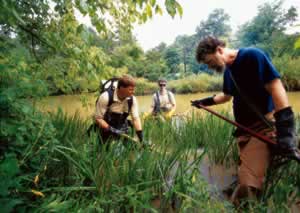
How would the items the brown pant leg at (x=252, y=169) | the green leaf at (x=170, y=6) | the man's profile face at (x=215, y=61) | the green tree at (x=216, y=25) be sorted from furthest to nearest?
the green tree at (x=216, y=25)
the man's profile face at (x=215, y=61)
the brown pant leg at (x=252, y=169)
the green leaf at (x=170, y=6)

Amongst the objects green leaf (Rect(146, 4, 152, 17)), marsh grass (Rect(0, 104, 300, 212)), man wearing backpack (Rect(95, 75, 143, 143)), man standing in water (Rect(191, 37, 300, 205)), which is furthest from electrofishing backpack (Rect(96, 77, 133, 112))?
green leaf (Rect(146, 4, 152, 17))

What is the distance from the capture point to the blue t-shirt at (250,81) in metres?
1.80

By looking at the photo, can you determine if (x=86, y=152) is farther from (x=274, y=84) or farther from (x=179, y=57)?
(x=179, y=57)

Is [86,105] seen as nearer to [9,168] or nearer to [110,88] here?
[110,88]

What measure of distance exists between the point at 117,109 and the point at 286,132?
1856 millimetres

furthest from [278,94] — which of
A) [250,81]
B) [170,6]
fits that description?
[170,6]

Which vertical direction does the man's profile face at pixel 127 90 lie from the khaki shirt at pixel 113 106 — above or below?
above

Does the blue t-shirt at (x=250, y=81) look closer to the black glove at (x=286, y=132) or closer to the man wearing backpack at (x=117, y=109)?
the black glove at (x=286, y=132)

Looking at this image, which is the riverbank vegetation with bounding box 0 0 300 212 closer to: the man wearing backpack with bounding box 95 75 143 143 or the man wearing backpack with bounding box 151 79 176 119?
the man wearing backpack with bounding box 95 75 143 143

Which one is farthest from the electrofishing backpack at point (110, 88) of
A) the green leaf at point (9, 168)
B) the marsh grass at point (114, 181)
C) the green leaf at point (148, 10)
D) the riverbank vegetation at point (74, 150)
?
the green leaf at point (9, 168)

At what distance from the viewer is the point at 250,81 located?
1.94 meters

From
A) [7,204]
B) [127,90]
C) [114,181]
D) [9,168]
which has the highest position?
[127,90]

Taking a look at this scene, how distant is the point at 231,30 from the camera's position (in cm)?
6294

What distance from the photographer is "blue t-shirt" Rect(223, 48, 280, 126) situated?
1.80 meters
